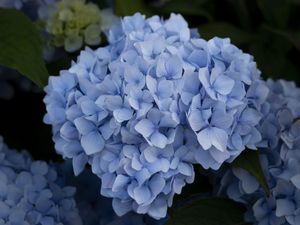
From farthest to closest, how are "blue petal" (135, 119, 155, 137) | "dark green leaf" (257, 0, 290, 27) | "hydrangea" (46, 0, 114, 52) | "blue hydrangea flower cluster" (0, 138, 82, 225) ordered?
"dark green leaf" (257, 0, 290, 27)
"hydrangea" (46, 0, 114, 52)
"blue hydrangea flower cluster" (0, 138, 82, 225)
"blue petal" (135, 119, 155, 137)

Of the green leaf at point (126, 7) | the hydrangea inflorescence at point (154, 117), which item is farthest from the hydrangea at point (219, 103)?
the green leaf at point (126, 7)

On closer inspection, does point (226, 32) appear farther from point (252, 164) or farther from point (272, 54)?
point (252, 164)

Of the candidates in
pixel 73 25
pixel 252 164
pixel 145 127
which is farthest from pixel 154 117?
pixel 73 25

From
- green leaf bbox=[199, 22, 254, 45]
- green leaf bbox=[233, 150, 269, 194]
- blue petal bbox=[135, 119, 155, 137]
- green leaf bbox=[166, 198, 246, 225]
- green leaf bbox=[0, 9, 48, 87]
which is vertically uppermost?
blue petal bbox=[135, 119, 155, 137]

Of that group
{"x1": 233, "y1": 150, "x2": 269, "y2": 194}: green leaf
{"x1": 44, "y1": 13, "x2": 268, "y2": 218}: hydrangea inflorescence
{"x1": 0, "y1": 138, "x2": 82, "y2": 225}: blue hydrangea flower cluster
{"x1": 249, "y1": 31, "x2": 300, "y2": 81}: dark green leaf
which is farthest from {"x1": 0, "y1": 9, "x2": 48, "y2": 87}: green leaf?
{"x1": 249, "y1": 31, "x2": 300, "y2": 81}: dark green leaf

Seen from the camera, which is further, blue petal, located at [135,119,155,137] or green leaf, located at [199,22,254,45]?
green leaf, located at [199,22,254,45]

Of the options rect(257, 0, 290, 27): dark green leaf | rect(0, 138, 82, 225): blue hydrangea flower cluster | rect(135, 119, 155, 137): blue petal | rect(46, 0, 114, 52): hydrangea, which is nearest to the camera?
rect(135, 119, 155, 137): blue petal

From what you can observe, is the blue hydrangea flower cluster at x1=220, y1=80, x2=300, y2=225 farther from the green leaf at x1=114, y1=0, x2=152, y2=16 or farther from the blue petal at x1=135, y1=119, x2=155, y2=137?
the green leaf at x1=114, y1=0, x2=152, y2=16

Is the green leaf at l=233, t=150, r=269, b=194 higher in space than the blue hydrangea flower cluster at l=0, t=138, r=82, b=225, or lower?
higher
